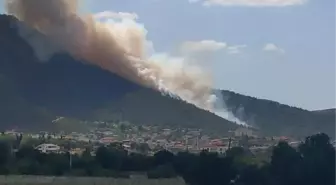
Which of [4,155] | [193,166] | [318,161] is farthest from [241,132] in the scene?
[4,155]

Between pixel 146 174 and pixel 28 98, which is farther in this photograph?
pixel 28 98

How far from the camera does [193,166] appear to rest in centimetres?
7675

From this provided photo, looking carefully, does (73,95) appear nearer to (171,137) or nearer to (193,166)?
(171,137)

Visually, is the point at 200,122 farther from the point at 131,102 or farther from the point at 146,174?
the point at 146,174

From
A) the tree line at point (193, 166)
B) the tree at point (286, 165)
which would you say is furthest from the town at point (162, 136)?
the tree line at point (193, 166)

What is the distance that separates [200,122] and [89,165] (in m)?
109

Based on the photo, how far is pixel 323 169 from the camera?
80.8 meters

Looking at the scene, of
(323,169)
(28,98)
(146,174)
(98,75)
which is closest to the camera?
(146,174)

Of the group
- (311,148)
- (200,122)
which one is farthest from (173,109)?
(311,148)

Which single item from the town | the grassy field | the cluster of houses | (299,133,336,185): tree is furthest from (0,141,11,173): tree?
the cluster of houses

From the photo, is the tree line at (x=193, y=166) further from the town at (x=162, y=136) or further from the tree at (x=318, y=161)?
the town at (x=162, y=136)

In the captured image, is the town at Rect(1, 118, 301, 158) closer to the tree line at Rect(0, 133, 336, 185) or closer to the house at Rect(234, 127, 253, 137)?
the house at Rect(234, 127, 253, 137)

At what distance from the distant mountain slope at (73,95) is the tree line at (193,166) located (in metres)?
86.9

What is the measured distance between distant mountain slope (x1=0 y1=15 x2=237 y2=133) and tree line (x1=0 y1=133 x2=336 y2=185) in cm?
8693
